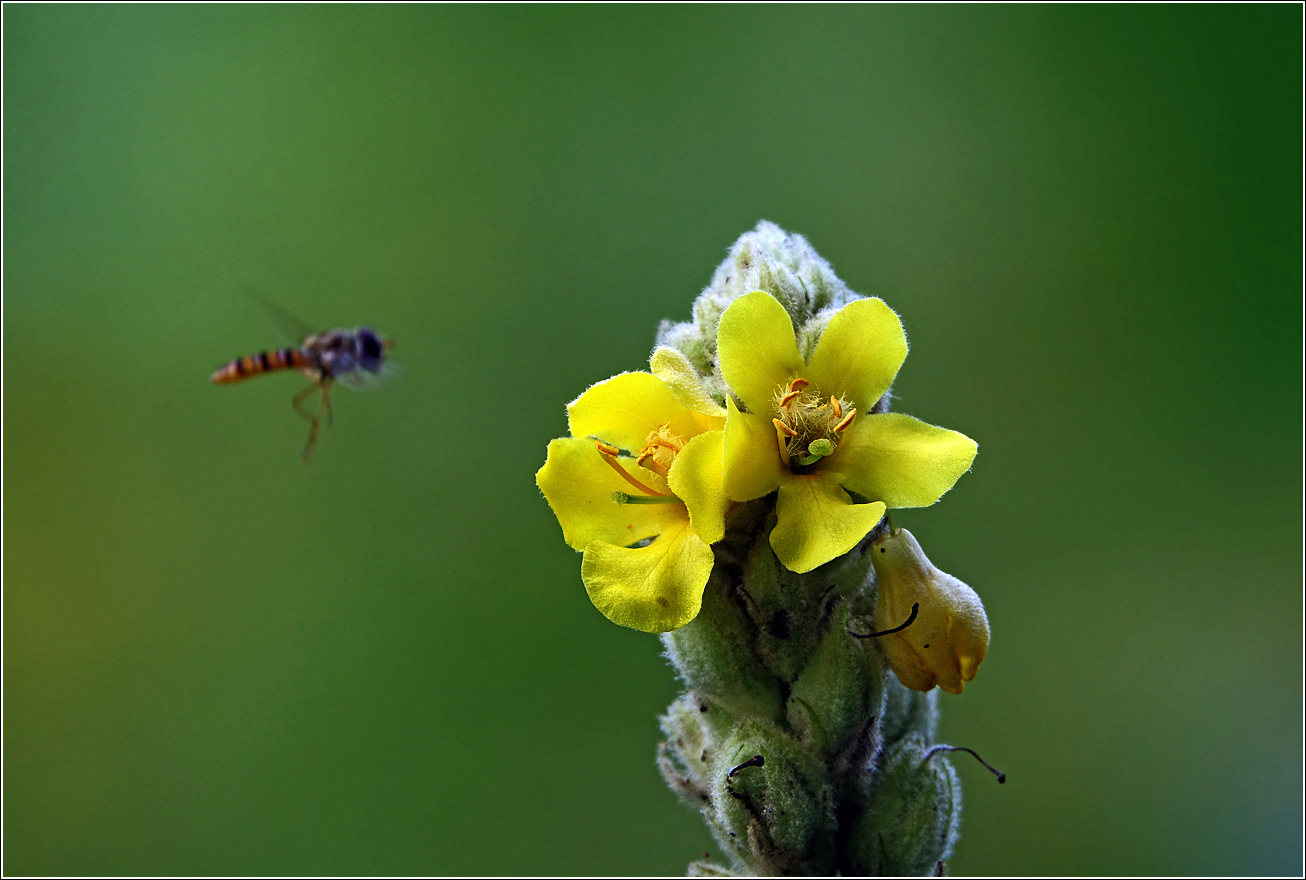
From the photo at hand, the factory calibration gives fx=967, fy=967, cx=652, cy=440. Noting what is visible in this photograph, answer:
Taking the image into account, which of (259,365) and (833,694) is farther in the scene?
(259,365)

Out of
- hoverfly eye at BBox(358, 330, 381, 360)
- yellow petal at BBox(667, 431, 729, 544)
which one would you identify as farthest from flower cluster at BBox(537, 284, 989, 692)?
hoverfly eye at BBox(358, 330, 381, 360)

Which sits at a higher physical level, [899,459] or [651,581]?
[899,459]

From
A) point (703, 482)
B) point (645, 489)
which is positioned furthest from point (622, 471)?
point (703, 482)

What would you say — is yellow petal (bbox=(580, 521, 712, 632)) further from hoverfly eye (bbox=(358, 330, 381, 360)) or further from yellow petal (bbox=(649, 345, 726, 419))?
hoverfly eye (bbox=(358, 330, 381, 360))

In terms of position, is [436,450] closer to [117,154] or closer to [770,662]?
[117,154]

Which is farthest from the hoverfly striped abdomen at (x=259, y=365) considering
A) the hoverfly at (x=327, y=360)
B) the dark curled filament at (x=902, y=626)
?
the dark curled filament at (x=902, y=626)

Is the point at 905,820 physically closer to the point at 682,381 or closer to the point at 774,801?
the point at 774,801

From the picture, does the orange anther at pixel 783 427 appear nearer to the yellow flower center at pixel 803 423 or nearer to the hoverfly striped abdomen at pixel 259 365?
the yellow flower center at pixel 803 423

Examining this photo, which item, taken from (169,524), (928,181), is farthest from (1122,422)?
(169,524)
